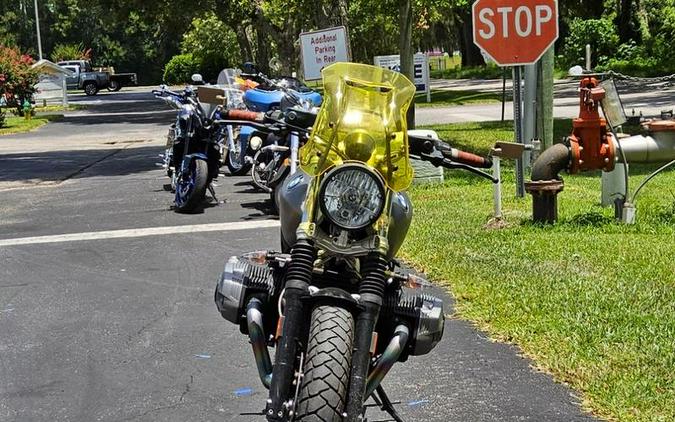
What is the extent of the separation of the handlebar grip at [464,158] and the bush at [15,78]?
104 ft

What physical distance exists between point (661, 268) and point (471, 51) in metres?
54.7

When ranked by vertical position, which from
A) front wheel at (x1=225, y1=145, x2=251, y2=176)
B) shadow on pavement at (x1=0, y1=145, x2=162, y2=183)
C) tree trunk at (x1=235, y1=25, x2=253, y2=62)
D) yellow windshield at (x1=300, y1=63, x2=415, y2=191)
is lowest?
shadow on pavement at (x1=0, y1=145, x2=162, y2=183)

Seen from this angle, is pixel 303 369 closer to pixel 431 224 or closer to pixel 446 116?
pixel 431 224

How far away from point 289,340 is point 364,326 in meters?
0.27

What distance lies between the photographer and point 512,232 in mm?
9406

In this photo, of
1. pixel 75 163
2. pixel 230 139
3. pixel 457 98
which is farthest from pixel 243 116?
pixel 457 98

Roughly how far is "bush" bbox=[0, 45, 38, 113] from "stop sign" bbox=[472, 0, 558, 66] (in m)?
26.7

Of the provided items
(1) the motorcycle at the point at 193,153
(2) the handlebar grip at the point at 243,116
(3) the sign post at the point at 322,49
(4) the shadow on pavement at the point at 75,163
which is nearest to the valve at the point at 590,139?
(1) the motorcycle at the point at 193,153

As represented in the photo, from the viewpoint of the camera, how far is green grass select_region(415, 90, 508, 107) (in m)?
34.7

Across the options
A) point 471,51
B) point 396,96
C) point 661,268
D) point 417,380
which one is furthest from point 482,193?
point 471,51

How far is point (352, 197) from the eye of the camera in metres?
3.76

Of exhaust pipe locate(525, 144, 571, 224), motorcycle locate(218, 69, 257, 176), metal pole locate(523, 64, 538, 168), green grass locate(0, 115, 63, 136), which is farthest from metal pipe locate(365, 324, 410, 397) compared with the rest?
green grass locate(0, 115, 63, 136)

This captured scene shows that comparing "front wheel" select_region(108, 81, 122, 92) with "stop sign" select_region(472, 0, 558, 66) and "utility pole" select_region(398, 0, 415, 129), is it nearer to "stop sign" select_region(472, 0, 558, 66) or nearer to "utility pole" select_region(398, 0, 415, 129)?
"utility pole" select_region(398, 0, 415, 129)

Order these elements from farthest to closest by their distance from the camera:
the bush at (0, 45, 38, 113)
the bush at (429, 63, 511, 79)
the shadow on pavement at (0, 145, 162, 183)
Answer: the bush at (429, 63, 511, 79)
the bush at (0, 45, 38, 113)
the shadow on pavement at (0, 145, 162, 183)
